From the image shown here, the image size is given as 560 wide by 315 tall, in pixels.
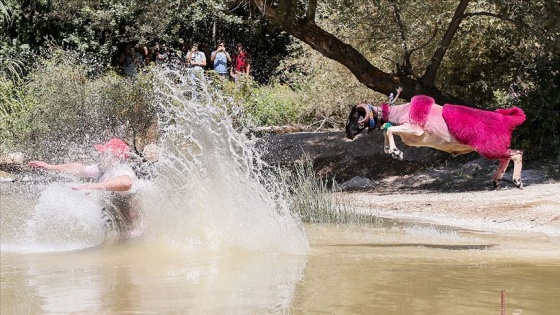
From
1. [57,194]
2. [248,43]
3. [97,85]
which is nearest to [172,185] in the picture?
[57,194]

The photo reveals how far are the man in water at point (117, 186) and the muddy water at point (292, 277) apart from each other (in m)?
0.42

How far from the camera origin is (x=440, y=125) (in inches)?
438

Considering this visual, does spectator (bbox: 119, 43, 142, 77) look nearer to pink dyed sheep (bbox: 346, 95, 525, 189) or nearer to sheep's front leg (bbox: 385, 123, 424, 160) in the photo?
pink dyed sheep (bbox: 346, 95, 525, 189)

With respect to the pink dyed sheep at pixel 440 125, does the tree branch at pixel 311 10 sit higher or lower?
higher

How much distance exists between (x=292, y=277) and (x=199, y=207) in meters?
2.51

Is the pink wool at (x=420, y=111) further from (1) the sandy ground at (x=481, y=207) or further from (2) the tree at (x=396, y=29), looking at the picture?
(2) the tree at (x=396, y=29)

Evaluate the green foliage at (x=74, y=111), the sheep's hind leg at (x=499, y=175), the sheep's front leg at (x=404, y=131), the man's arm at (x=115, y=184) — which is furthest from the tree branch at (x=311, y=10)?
the man's arm at (x=115, y=184)

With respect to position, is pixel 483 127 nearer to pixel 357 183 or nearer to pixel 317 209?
pixel 317 209

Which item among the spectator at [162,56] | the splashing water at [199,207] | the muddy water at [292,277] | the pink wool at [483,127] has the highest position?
the spectator at [162,56]

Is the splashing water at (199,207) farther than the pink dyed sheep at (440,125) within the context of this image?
No

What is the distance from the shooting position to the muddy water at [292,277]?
6887 mm

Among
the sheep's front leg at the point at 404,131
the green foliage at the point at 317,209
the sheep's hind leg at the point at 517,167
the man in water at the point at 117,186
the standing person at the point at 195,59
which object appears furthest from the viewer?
the standing person at the point at 195,59

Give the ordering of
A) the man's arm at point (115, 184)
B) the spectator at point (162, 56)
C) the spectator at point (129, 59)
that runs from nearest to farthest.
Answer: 1. the man's arm at point (115, 184)
2. the spectator at point (162, 56)
3. the spectator at point (129, 59)

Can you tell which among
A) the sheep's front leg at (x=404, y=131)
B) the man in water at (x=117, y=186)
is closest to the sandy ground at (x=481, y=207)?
the sheep's front leg at (x=404, y=131)
